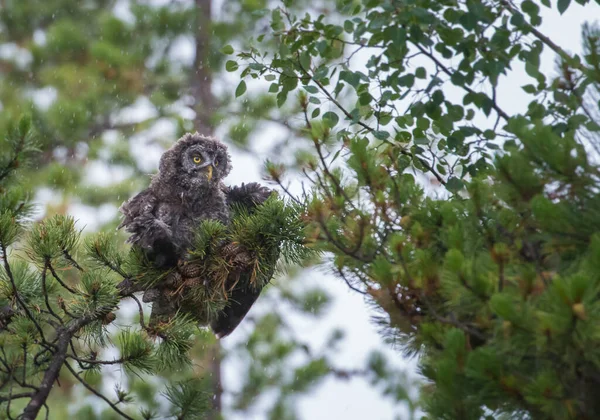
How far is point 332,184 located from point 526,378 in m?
0.94

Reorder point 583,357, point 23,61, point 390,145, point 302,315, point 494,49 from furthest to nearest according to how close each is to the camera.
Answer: point 23,61 < point 302,315 < point 390,145 < point 494,49 < point 583,357

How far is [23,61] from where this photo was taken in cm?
941

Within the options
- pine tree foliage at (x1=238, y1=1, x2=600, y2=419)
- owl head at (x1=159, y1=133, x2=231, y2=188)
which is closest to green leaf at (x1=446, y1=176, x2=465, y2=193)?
pine tree foliage at (x1=238, y1=1, x2=600, y2=419)

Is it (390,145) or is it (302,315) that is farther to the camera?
(302,315)


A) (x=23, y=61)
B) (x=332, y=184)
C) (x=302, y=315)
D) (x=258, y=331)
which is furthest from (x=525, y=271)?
(x=23, y=61)

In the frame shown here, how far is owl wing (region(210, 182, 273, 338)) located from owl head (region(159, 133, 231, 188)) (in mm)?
132

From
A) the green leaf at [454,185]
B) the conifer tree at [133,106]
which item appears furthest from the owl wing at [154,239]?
the conifer tree at [133,106]

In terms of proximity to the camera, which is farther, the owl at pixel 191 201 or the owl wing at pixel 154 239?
the owl at pixel 191 201

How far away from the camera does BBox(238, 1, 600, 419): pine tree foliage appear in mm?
1860

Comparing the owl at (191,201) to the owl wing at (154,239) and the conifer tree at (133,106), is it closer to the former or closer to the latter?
the owl wing at (154,239)

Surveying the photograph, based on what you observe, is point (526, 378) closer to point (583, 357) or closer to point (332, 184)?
point (583, 357)

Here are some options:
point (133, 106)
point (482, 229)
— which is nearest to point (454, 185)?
point (482, 229)

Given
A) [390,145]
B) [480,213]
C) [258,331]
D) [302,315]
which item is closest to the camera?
[480,213]

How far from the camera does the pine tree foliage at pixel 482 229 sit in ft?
6.10
